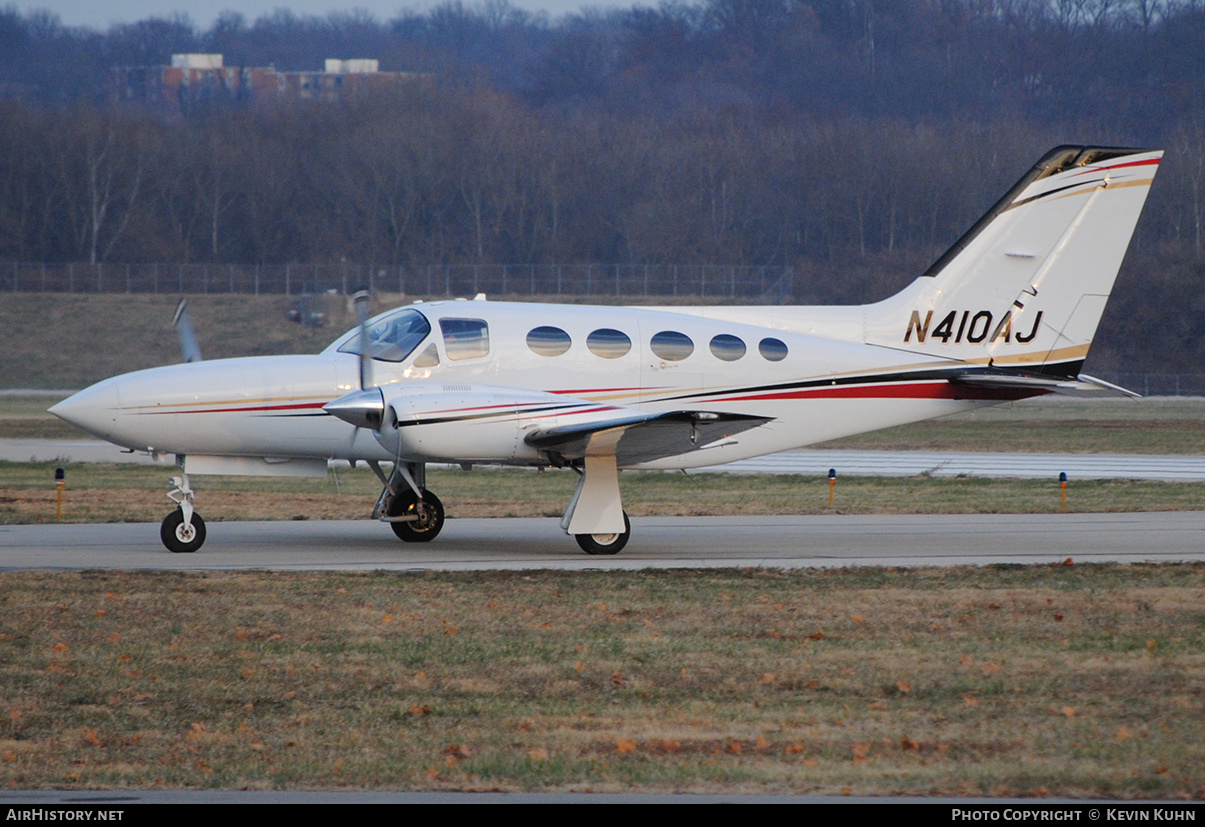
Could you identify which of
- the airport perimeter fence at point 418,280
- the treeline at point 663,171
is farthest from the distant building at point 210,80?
the airport perimeter fence at point 418,280

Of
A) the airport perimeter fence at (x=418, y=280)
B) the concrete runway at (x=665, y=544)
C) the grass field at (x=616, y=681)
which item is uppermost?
the grass field at (x=616, y=681)

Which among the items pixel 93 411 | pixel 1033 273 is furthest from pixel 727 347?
pixel 93 411

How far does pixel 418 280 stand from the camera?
8238cm

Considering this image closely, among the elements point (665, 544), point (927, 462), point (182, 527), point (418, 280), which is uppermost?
point (182, 527)

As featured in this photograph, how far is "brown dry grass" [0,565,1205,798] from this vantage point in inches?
322

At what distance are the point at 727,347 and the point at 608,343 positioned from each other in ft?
5.43

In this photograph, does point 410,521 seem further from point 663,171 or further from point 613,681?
point 663,171

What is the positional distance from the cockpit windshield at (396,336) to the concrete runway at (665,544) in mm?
2532

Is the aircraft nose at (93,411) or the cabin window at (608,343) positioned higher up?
the cabin window at (608,343)

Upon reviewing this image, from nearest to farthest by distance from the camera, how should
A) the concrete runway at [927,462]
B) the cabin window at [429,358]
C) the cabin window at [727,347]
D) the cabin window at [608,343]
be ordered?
the cabin window at [429,358], the cabin window at [608,343], the cabin window at [727,347], the concrete runway at [927,462]

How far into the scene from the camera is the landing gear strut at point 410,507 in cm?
1822

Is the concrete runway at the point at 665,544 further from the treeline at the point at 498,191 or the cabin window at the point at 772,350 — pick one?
the treeline at the point at 498,191

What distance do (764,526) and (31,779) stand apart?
13.9 meters

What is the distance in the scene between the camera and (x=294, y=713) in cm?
954
